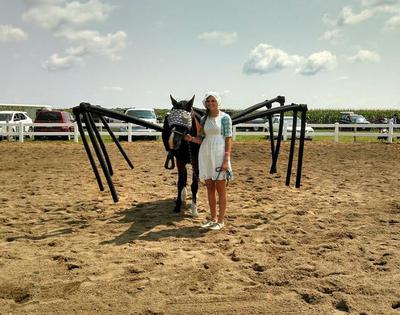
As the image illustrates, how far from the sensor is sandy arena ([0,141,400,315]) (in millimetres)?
3826

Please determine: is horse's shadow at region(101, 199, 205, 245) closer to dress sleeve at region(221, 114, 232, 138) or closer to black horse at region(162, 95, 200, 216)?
black horse at region(162, 95, 200, 216)

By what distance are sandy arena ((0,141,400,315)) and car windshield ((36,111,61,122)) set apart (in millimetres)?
13368

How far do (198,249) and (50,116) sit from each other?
65.5 ft

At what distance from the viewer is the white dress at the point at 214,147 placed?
19.5 ft

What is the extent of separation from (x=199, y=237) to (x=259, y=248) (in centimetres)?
87

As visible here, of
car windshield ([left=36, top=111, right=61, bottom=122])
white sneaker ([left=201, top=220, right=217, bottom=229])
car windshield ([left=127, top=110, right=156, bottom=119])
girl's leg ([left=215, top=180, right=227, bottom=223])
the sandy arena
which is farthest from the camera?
car windshield ([left=127, top=110, right=156, bottom=119])

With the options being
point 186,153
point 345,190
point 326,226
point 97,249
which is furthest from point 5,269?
point 345,190

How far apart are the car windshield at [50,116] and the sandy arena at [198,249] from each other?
13368 mm

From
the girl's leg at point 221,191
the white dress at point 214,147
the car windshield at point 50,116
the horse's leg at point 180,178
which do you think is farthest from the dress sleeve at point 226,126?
the car windshield at point 50,116

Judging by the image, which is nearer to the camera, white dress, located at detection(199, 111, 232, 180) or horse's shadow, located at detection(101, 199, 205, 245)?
horse's shadow, located at detection(101, 199, 205, 245)

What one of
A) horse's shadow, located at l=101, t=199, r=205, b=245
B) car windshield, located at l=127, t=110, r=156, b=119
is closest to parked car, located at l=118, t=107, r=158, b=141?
car windshield, located at l=127, t=110, r=156, b=119

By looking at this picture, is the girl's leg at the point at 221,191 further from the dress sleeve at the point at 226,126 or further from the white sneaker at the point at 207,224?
the dress sleeve at the point at 226,126

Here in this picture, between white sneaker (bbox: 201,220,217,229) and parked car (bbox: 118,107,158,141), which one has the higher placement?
parked car (bbox: 118,107,158,141)

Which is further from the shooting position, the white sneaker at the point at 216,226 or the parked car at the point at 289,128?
the parked car at the point at 289,128
